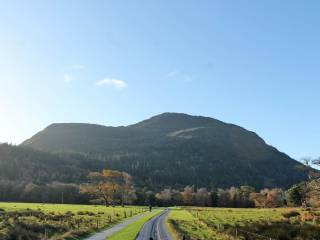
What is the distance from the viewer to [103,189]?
15900 centimetres

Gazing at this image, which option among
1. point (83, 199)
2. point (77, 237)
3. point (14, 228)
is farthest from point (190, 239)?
point (83, 199)

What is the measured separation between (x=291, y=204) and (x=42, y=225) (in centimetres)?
12511

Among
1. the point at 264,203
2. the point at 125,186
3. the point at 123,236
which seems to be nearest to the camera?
the point at 123,236

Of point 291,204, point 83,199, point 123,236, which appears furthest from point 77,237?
point 83,199

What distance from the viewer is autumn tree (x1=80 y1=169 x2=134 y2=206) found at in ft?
527

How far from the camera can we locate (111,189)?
16088cm

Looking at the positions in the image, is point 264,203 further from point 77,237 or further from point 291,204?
point 77,237

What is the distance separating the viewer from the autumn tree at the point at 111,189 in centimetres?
16050

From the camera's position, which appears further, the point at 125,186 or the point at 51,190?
the point at 51,190

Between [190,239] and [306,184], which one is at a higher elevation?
[306,184]

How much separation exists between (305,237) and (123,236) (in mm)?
21733

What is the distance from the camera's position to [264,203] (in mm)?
189375

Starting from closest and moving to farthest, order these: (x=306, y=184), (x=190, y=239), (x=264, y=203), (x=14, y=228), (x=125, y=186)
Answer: (x=190, y=239) → (x=14, y=228) → (x=306, y=184) → (x=125, y=186) → (x=264, y=203)

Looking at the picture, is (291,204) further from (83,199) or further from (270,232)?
(270,232)
